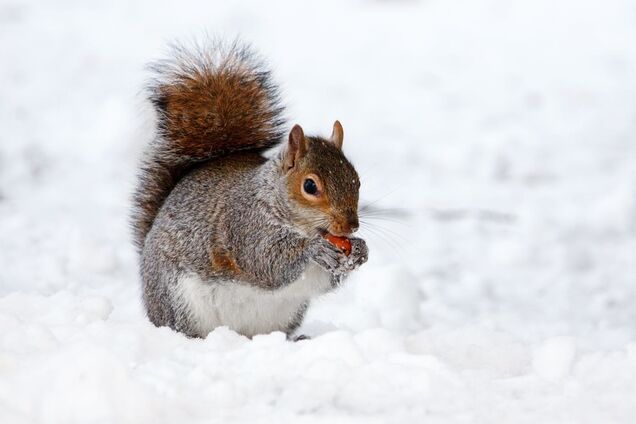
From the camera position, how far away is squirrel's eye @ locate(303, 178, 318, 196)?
2.41 m

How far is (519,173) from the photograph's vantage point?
15.2 feet

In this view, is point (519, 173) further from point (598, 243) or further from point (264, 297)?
point (264, 297)

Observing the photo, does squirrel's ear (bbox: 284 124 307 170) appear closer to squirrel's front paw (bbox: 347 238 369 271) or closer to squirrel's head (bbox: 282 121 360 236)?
squirrel's head (bbox: 282 121 360 236)

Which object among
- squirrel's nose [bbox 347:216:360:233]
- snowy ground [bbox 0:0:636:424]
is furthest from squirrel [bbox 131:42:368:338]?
snowy ground [bbox 0:0:636:424]

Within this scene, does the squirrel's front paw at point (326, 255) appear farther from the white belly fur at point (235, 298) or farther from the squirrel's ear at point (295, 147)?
the squirrel's ear at point (295, 147)

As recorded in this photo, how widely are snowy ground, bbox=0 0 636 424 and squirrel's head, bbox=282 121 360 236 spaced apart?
282mm

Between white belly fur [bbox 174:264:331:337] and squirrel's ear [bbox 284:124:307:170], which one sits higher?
squirrel's ear [bbox 284:124:307:170]

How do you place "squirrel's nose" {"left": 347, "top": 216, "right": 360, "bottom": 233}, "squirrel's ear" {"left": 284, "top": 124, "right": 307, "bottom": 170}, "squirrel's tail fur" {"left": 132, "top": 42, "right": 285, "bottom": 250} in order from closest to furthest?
"squirrel's nose" {"left": 347, "top": 216, "right": 360, "bottom": 233} < "squirrel's ear" {"left": 284, "top": 124, "right": 307, "bottom": 170} < "squirrel's tail fur" {"left": 132, "top": 42, "right": 285, "bottom": 250}

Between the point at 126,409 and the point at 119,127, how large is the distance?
299cm

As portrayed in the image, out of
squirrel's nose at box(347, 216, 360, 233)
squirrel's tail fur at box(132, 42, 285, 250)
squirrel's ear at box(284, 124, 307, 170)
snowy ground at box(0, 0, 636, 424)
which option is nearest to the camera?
snowy ground at box(0, 0, 636, 424)

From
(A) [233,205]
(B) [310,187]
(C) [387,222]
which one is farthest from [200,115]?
(C) [387,222]

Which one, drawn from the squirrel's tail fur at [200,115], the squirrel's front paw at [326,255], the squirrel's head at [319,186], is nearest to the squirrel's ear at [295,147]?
the squirrel's head at [319,186]

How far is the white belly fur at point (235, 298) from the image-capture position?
8.27 ft

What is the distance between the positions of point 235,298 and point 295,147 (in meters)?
0.38
